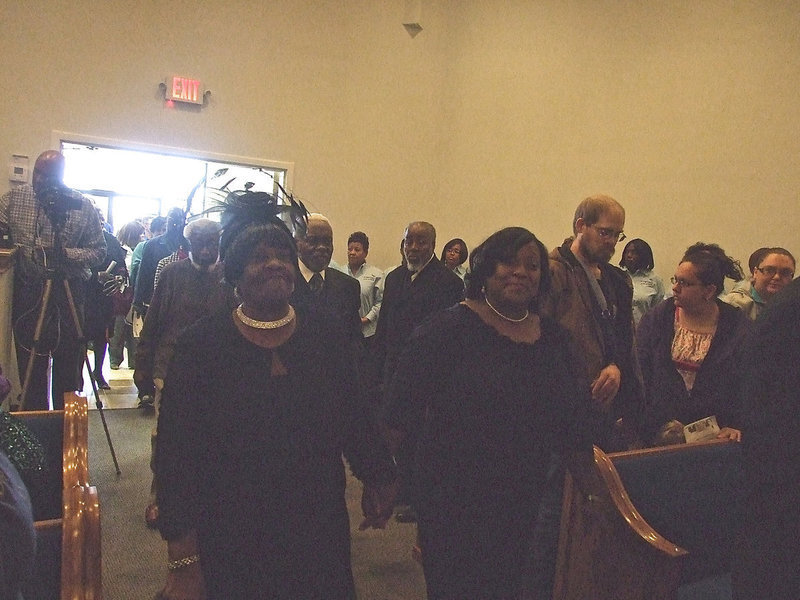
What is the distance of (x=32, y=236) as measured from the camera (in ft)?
12.8

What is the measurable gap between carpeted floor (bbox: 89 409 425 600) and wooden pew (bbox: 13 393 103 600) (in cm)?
109

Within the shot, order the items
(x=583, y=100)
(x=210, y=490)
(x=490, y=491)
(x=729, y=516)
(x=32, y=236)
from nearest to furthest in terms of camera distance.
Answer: (x=210, y=490) → (x=490, y=491) → (x=729, y=516) → (x=32, y=236) → (x=583, y=100)

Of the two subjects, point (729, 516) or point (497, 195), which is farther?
point (497, 195)

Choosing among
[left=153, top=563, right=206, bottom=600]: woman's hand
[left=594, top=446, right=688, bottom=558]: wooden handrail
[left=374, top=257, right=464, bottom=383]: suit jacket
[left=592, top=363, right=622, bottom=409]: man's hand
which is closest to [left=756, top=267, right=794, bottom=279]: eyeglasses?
[left=374, top=257, right=464, bottom=383]: suit jacket

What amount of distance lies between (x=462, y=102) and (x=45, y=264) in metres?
4.72

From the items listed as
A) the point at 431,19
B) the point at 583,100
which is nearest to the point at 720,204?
the point at 583,100

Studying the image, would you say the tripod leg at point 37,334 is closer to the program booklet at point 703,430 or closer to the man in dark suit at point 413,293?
the man in dark suit at point 413,293

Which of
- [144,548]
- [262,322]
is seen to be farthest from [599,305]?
[144,548]

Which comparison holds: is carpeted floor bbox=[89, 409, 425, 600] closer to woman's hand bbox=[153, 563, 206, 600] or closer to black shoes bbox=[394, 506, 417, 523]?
black shoes bbox=[394, 506, 417, 523]

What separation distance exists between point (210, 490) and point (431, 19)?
21.4ft

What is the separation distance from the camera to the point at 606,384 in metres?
2.58

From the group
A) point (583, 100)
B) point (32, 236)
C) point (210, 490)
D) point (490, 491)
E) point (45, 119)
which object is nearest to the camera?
point (210, 490)

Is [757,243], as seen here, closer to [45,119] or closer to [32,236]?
[32,236]

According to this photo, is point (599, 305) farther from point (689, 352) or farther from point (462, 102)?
point (462, 102)
